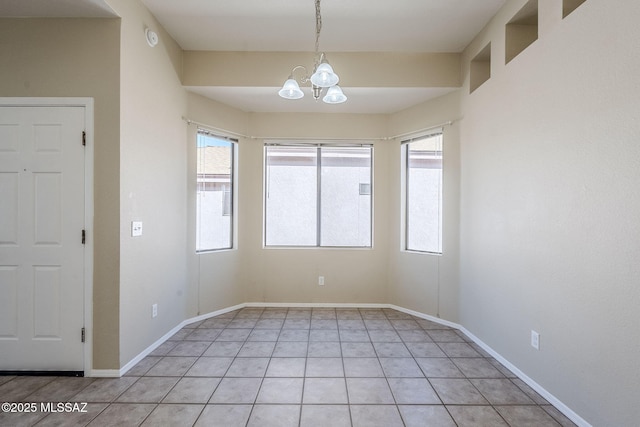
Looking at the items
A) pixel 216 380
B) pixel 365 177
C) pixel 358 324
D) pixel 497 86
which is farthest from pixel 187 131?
pixel 497 86

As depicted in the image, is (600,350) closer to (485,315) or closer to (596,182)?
(596,182)

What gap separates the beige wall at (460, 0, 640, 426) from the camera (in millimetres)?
1602

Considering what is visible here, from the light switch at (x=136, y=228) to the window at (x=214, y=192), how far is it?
102 cm

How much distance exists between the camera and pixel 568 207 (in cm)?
197

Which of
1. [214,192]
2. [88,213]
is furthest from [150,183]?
[214,192]

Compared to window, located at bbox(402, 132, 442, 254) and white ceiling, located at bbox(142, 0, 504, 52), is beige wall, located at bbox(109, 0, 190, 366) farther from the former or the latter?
window, located at bbox(402, 132, 442, 254)

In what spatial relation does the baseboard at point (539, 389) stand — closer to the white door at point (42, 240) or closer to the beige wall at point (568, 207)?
the beige wall at point (568, 207)

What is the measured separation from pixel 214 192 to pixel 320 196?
142 cm

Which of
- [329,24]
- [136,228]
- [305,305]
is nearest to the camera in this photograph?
[136,228]

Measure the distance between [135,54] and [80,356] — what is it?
8.23 ft

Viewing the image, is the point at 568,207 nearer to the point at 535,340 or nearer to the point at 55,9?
the point at 535,340

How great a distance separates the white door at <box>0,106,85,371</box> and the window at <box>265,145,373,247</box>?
2.27m

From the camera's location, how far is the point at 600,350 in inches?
68.2

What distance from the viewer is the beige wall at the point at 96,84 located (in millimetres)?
2385
